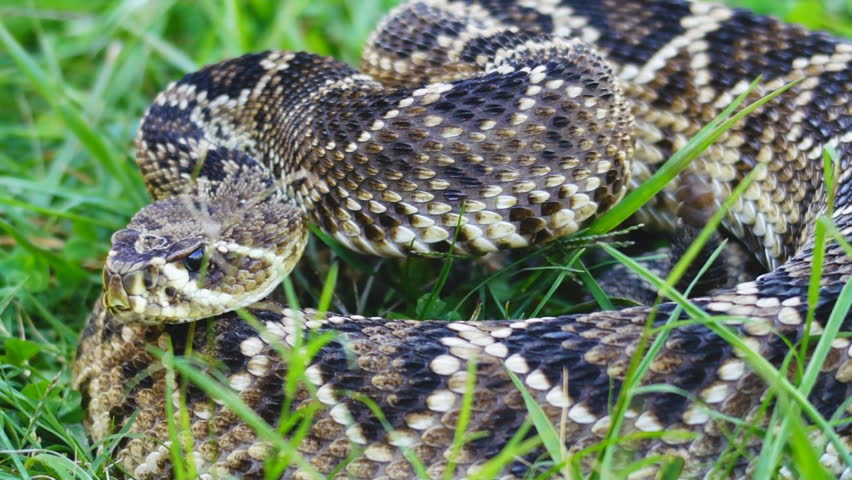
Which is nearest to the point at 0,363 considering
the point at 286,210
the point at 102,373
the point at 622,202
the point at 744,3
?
the point at 102,373

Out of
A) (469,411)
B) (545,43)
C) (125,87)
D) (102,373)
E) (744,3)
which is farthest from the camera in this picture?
(744,3)

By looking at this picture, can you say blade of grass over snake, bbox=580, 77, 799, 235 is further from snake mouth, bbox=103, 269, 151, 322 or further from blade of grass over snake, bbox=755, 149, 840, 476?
snake mouth, bbox=103, 269, 151, 322

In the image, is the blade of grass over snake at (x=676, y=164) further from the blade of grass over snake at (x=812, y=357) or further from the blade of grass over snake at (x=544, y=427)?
the blade of grass over snake at (x=544, y=427)

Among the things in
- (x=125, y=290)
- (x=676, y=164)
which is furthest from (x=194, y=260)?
(x=676, y=164)

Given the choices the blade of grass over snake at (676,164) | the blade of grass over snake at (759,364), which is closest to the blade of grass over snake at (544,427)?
the blade of grass over snake at (759,364)

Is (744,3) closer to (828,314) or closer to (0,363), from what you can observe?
(828,314)

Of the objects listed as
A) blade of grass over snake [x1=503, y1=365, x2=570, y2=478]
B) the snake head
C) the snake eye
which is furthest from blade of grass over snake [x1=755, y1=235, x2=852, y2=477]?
the snake eye

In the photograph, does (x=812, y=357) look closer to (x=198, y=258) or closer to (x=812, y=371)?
(x=812, y=371)
